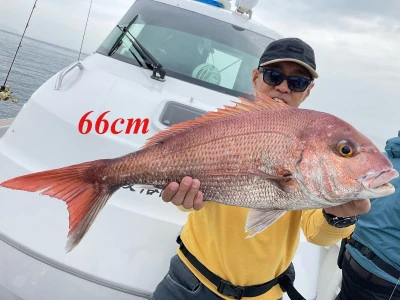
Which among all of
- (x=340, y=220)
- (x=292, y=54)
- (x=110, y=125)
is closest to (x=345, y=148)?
(x=340, y=220)

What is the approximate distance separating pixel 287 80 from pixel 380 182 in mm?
984

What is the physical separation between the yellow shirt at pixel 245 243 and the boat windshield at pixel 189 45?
75.3 inches

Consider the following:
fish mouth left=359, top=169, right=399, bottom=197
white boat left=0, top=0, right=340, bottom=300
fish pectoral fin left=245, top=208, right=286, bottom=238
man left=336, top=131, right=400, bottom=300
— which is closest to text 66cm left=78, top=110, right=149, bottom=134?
white boat left=0, top=0, right=340, bottom=300

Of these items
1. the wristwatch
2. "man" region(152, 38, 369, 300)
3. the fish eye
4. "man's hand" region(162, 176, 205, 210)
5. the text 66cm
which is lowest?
"man" region(152, 38, 369, 300)

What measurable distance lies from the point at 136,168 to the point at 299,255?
150 cm

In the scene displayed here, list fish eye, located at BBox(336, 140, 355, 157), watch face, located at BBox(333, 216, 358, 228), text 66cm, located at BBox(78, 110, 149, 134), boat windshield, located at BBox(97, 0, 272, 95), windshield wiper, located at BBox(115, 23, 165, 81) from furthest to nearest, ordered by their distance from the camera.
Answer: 1. boat windshield, located at BBox(97, 0, 272, 95)
2. windshield wiper, located at BBox(115, 23, 165, 81)
3. text 66cm, located at BBox(78, 110, 149, 134)
4. watch face, located at BBox(333, 216, 358, 228)
5. fish eye, located at BBox(336, 140, 355, 157)

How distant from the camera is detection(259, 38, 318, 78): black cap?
2219 millimetres

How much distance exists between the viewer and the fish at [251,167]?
1561 millimetres

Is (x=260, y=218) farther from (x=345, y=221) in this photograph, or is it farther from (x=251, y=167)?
(x=345, y=221)

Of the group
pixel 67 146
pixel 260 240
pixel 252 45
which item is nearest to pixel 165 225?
pixel 260 240

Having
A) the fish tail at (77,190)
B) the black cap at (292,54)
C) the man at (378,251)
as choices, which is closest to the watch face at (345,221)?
the black cap at (292,54)

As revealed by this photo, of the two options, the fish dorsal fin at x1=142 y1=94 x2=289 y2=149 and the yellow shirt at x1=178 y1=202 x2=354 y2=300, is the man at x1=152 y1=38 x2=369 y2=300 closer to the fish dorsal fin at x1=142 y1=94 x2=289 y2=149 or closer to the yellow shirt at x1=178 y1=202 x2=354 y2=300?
the yellow shirt at x1=178 y1=202 x2=354 y2=300

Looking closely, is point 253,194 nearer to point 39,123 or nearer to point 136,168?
point 136,168

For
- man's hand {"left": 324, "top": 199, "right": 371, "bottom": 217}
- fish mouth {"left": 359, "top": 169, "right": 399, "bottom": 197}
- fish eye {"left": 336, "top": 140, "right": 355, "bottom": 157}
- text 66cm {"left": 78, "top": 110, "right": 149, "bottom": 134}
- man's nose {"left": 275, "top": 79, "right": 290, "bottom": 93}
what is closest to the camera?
fish mouth {"left": 359, "top": 169, "right": 399, "bottom": 197}
